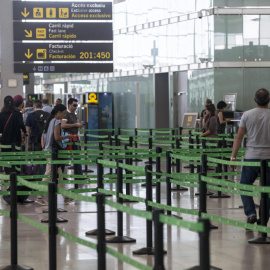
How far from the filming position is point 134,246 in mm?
9305

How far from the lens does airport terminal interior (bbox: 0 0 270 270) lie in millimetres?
8688

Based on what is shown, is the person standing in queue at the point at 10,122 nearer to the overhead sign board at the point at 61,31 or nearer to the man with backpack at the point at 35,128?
the man with backpack at the point at 35,128

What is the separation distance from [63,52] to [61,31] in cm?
63

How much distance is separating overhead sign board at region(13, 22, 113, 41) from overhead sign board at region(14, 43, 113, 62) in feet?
0.69

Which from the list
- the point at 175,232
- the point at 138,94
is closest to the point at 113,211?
the point at 175,232

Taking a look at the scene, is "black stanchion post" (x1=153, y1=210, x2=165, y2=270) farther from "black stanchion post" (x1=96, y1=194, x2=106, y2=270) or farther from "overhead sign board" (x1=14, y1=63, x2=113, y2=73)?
"overhead sign board" (x1=14, y1=63, x2=113, y2=73)

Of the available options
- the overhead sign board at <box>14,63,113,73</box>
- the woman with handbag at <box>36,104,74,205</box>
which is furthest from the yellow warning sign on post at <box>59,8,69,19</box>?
the woman with handbag at <box>36,104,74,205</box>

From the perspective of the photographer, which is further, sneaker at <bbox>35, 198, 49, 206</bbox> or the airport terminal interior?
sneaker at <bbox>35, 198, 49, 206</bbox>

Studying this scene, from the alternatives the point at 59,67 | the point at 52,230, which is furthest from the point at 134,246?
the point at 59,67

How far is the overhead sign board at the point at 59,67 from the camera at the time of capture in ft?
72.5

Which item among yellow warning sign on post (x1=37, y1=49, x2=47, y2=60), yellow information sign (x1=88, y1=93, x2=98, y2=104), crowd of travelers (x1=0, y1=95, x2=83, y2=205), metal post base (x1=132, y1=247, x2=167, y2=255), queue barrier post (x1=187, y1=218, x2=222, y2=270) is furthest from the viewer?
yellow information sign (x1=88, y1=93, x2=98, y2=104)

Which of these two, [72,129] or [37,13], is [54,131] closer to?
[72,129]

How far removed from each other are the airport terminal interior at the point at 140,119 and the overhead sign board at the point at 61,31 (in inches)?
1.2

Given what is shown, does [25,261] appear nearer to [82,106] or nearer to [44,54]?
[44,54]
